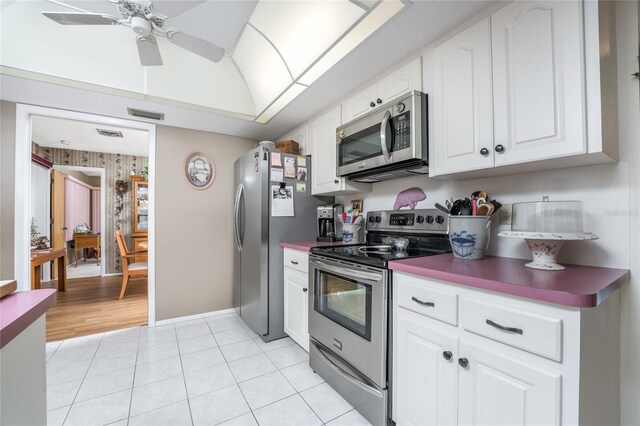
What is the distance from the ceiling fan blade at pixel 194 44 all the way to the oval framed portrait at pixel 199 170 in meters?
1.57

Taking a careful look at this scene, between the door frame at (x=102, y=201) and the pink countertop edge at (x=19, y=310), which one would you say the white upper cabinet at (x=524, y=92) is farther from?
the door frame at (x=102, y=201)

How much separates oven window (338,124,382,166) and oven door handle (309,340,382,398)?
1.41 metres

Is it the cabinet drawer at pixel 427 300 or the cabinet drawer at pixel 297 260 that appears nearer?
the cabinet drawer at pixel 427 300

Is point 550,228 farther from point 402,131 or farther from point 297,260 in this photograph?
point 297,260

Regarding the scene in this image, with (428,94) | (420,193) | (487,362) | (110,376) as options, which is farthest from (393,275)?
(110,376)

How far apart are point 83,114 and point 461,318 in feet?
11.8

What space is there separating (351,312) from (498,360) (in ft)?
2.69

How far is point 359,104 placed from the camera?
7.00ft

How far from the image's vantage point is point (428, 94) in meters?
1.63

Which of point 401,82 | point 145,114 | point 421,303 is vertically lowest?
point 421,303

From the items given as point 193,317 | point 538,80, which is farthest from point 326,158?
point 193,317

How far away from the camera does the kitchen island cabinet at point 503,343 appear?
0.84 metres

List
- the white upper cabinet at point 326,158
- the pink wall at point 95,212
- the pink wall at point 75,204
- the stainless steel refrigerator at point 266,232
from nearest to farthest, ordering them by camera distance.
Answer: the white upper cabinet at point 326,158 → the stainless steel refrigerator at point 266,232 → the pink wall at point 75,204 → the pink wall at point 95,212

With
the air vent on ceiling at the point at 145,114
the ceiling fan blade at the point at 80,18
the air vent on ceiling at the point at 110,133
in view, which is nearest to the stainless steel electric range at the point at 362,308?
the ceiling fan blade at the point at 80,18
